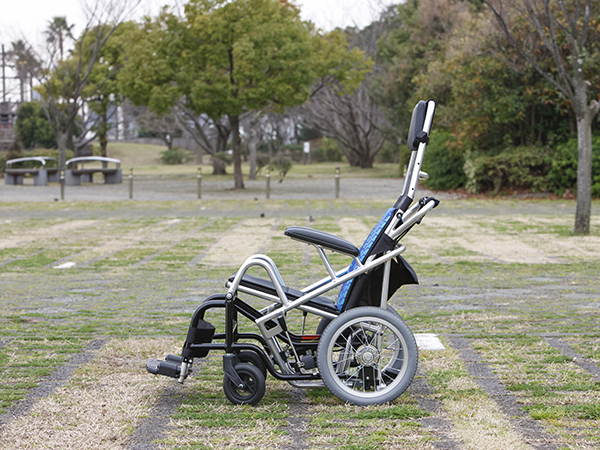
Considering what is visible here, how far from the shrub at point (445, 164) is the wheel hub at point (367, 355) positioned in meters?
20.8

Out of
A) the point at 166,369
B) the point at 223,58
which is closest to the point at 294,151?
the point at 223,58

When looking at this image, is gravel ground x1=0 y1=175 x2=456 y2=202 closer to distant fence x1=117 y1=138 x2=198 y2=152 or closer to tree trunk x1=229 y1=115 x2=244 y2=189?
tree trunk x1=229 y1=115 x2=244 y2=189

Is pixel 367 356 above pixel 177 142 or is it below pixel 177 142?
below

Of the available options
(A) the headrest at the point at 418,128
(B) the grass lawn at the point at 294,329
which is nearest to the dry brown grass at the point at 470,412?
(B) the grass lawn at the point at 294,329

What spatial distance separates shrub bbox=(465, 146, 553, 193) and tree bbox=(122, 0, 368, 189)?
21.2ft

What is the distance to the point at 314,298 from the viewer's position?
3980mm

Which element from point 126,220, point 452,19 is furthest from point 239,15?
point 126,220

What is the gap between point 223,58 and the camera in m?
23.3

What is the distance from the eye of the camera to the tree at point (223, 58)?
75.4ft

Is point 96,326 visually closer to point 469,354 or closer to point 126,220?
point 469,354

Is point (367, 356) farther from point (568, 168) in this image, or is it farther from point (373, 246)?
point (568, 168)

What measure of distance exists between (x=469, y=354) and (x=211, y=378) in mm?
1768

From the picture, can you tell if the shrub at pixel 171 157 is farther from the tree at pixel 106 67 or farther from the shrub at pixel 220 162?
the shrub at pixel 220 162

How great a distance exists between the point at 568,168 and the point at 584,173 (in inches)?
340
